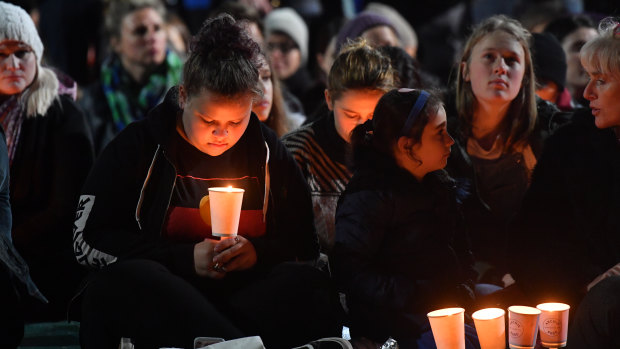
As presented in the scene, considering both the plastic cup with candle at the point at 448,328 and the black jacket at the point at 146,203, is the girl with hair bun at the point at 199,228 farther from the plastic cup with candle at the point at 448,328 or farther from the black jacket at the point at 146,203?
the plastic cup with candle at the point at 448,328

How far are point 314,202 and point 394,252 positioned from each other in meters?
0.77

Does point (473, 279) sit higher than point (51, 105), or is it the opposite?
point (51, 105)

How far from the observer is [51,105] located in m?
4.32

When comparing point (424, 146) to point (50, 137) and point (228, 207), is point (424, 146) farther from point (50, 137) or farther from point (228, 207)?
point (50, 137)

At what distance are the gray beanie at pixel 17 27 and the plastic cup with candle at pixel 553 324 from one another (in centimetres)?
263

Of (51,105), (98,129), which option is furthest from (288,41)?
(51,105)

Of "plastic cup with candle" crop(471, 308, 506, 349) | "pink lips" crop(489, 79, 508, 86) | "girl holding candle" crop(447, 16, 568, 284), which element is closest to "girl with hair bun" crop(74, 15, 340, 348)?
"plastic cup with candle" crop(471, 308, 506, 349)

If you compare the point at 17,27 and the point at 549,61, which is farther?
the point at 549,61

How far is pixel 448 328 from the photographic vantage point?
9.42 feet

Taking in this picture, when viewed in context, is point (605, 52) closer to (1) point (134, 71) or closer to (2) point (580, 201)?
(2) point (580, 201)

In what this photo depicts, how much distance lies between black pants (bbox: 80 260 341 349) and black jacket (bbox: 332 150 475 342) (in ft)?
0.71

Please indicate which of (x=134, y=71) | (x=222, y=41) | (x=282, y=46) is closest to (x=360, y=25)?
(x=282, y=46)

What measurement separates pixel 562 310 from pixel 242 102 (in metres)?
1.34

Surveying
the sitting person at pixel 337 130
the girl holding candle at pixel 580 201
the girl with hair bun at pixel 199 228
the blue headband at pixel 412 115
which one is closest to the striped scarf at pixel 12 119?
the girl with hair bun at pixel 199 228
